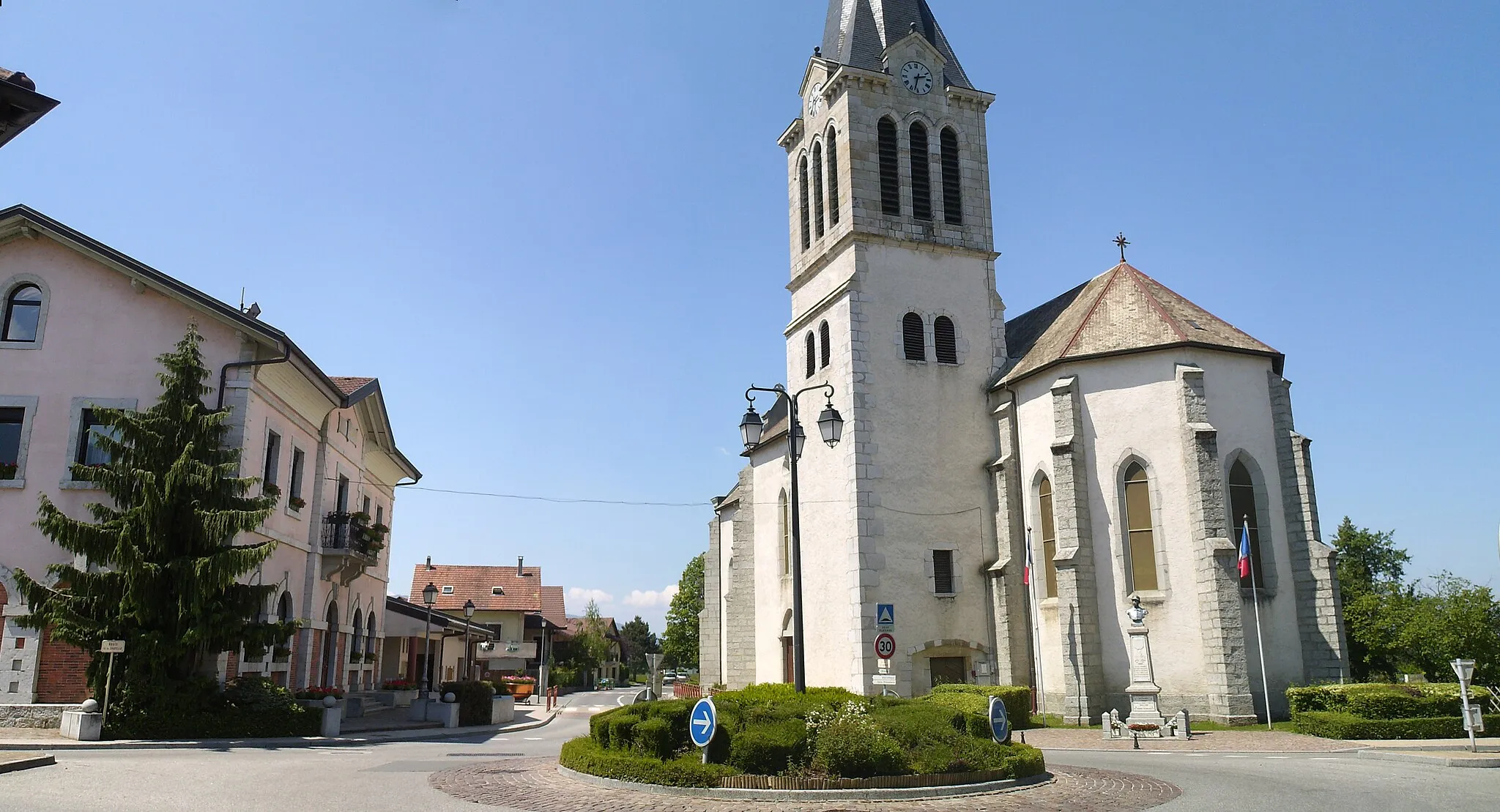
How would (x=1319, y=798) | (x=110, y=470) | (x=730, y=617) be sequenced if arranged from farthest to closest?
(x=730, y=617) → (x=110, y=470) → (x=1319, y=798)

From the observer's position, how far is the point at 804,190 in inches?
1447

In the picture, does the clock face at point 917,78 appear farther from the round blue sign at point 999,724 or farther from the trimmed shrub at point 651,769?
the trimmed shrub at point 651,769

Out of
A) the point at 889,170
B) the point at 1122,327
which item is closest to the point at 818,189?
the point at 889,170

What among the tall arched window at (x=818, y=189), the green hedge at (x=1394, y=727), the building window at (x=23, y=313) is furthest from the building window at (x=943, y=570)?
the building window at (x=23, y=313)

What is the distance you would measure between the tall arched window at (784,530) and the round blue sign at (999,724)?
64.8ft

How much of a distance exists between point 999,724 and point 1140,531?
13.1 meters

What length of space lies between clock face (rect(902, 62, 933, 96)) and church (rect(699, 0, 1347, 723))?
104 mm

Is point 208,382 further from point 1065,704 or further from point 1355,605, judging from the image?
point 1355,605

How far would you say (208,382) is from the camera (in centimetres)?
2314

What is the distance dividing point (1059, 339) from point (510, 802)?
22264 millimetres

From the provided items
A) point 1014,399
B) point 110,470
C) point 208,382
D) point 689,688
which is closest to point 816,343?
point 1014,399

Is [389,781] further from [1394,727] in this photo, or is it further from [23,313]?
[1394,727]

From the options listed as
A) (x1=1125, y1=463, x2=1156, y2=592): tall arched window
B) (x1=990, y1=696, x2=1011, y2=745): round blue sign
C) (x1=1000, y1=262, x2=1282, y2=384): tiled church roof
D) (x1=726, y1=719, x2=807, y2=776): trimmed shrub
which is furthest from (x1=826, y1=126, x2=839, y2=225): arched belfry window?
(x1=726, y1=719, x2=807, y2=776): trimmed shrub

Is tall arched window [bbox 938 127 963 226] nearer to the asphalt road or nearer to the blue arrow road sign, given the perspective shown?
the asphalt road
